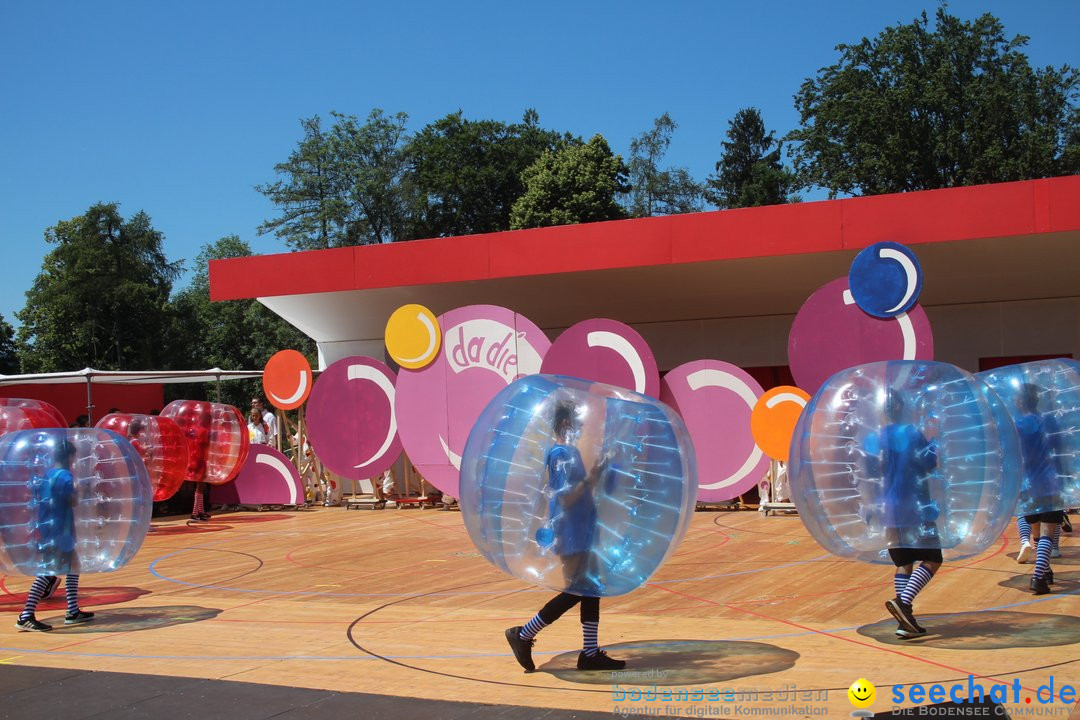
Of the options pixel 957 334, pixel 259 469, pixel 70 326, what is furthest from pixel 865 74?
pixel 70 326

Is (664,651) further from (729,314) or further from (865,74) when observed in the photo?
(865,74)

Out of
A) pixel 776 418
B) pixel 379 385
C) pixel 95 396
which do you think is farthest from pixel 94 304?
pixel 776 418

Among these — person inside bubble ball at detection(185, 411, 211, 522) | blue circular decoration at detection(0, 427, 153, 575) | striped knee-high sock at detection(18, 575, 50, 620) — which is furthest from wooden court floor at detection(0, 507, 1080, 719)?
person inside bubble ball at detection(185, 411, 211, 522)

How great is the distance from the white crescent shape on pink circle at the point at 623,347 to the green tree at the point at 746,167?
36.4 m

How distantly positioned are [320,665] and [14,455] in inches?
130

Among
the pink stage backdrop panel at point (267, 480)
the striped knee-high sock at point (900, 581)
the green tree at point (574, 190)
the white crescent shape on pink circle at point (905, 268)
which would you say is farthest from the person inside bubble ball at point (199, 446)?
the green tree at point (574, 190)

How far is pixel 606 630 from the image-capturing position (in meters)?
7.70

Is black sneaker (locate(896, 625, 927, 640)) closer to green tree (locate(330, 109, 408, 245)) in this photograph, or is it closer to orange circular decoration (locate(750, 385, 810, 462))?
orange circular decoration (locate(750, 385, 810, 462))

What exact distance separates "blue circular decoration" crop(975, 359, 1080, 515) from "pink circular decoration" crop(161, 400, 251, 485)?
12.7 metres

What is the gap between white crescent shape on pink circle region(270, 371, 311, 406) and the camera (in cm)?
1806

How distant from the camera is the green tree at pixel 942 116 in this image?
123ft

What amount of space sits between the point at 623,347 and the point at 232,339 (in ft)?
125

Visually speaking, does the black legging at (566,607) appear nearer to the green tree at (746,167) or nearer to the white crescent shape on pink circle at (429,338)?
the white crescent shape on pink circle at (429,338)

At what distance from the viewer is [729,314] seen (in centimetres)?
1839
